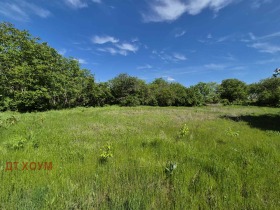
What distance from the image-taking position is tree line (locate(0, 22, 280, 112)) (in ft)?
78.5

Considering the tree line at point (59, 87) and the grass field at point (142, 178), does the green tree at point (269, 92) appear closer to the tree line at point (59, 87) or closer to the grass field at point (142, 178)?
the tree line at point (59, 87)

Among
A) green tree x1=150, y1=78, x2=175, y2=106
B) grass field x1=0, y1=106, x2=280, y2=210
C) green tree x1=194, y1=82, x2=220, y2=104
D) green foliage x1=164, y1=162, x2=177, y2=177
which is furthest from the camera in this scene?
green tree x1=194, y1=82, x2=220, y2=104

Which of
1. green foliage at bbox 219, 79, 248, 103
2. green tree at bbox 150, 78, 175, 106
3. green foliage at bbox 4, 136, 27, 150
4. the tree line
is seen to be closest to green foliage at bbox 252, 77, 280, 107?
the tree line

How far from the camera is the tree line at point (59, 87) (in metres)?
23.9

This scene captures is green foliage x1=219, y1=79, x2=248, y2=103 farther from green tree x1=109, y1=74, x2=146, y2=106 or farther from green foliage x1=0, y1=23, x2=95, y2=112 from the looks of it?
green foliage x1=0, y1=23, x2=95, y2=112

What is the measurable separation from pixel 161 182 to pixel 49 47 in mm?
34300

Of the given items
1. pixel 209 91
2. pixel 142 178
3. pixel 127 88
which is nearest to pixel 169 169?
pixel 142 178

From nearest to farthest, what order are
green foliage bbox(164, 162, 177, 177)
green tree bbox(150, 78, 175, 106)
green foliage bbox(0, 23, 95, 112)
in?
green foliage bbox(164, 162, 177, 177) < green foliage bbox(0, 23, 95, 112) < green tree bbox(150, 78, 175, 106)

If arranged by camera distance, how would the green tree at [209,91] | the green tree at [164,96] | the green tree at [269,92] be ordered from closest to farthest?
the green tree at [164,96], the green tree at [269,92], the green tree at [209,91]

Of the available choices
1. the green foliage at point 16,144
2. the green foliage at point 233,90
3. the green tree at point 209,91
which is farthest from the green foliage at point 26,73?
the green foliage at point 233,90

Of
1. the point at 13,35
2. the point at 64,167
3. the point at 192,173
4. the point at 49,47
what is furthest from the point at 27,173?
the point at 49,47

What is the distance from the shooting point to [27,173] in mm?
3734

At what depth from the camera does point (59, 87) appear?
2956 cm

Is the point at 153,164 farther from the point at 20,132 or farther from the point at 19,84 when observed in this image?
the point at 19,84
